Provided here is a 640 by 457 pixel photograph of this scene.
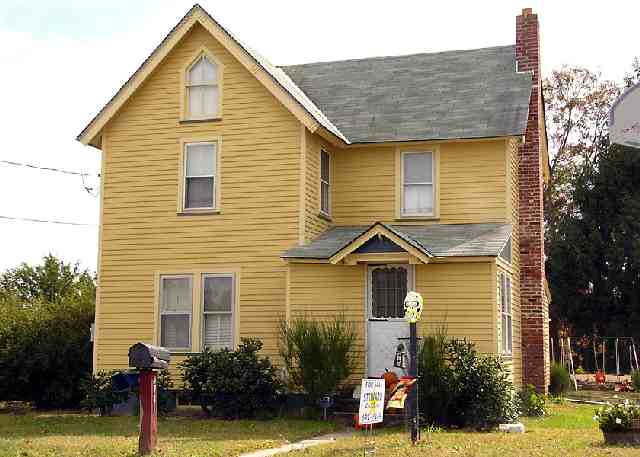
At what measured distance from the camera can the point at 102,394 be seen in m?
20.1

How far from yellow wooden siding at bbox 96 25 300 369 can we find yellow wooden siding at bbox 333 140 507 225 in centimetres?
220

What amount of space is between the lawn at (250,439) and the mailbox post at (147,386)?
9.4 inches

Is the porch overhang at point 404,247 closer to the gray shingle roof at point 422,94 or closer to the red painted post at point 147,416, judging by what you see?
the gray shingle roof at point 422,94

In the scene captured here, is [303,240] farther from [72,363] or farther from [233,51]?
[72,363]

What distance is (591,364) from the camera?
42750mm

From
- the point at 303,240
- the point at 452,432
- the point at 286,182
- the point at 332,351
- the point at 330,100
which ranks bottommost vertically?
the point at 452,432

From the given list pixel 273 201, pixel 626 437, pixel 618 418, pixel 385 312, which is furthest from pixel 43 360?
pixel 626 437

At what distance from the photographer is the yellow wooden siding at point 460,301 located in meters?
18.4

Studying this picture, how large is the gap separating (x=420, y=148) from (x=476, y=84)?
2.75 meters

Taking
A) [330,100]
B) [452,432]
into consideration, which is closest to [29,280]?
[330,100]

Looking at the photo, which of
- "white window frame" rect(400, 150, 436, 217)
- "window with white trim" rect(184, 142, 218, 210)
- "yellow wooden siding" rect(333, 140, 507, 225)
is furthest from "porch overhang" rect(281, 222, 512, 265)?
"window with white trim" rect(184, 142, 218, 210)

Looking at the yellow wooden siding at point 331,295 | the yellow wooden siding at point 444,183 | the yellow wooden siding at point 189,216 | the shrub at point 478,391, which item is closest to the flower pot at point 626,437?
the shrub at point 478,391

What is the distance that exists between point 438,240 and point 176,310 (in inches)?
240

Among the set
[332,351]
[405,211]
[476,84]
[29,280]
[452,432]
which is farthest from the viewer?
[29,280]
